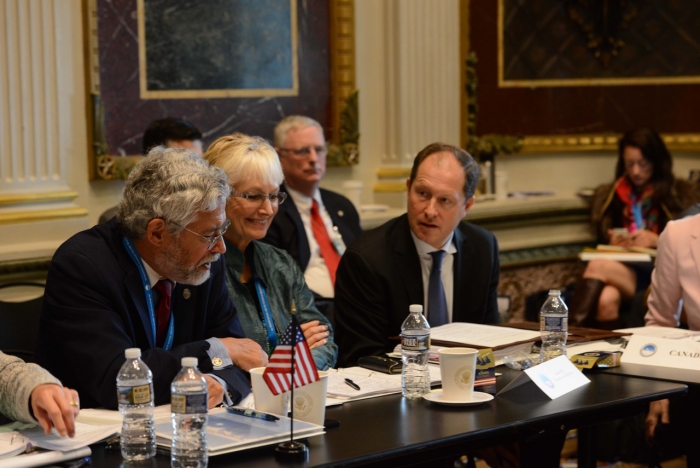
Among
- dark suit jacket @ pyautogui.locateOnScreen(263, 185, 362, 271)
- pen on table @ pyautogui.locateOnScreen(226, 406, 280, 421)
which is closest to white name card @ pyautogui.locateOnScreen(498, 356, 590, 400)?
pen on table @ pyautogui.locateOnScreen(226, 406, 280, 421)

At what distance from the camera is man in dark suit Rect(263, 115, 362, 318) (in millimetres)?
4773

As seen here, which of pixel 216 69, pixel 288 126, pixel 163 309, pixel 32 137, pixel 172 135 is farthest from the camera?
pixel 216 69

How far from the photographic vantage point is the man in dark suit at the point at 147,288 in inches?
99.3

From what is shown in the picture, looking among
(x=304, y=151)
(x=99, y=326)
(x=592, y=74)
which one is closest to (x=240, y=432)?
(x=99, y=326)

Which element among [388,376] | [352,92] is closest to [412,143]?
[352,92]

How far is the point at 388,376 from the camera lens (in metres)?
2.86

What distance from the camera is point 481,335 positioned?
308 cm

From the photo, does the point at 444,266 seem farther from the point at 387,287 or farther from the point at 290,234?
the point at 290,234

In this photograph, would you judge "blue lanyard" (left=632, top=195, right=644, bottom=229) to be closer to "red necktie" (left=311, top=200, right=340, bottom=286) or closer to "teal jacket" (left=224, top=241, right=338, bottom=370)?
"red necktie" (left=311, top=200, right=340, bottom=286)

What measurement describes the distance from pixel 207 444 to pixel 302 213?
2.99 m

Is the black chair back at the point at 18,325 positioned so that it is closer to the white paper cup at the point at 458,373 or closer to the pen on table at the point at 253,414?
the pen on table at the point at 253,414


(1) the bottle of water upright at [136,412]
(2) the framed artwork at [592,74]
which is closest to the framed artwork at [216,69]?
(2) the framed artwork at [592,74]

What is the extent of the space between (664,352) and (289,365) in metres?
1.38

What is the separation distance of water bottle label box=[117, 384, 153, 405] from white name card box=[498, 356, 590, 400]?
0.94m
